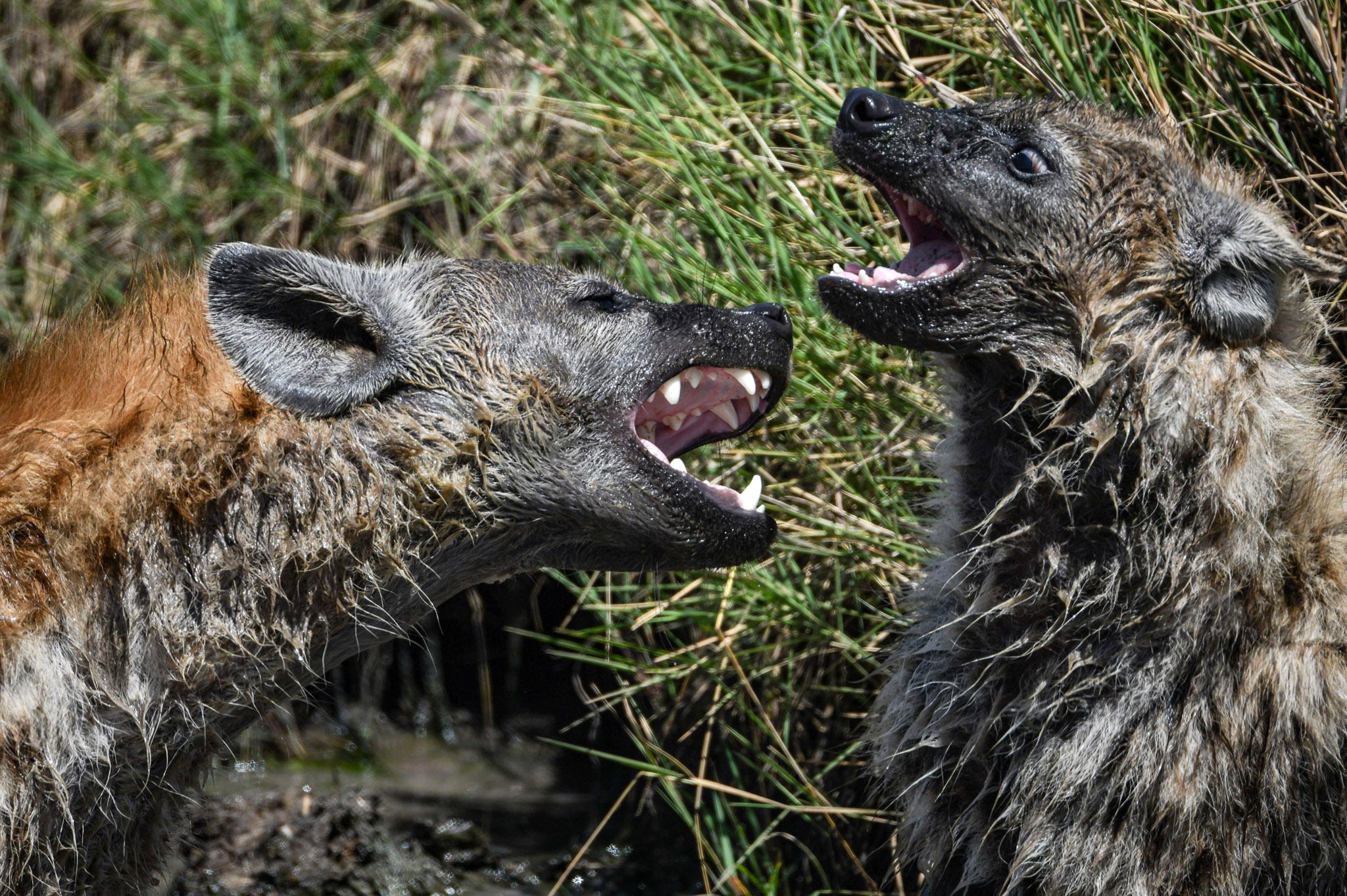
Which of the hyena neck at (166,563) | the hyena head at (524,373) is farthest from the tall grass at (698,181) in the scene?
the hyena neck at (166,563)

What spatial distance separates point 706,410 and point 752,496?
0.74ft

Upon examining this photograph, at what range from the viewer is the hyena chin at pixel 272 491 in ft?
8.29

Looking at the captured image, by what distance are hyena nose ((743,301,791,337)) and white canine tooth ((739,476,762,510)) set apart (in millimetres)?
330

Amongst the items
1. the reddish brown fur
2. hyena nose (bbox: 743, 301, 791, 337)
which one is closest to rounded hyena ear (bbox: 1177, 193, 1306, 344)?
hyena nose (bbox: 743, 301, 791, 337)

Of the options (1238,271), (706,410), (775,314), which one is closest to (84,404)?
(706,410)

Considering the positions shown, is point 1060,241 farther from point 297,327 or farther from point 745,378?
point 297,327

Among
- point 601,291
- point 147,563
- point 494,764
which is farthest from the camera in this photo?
point 494,764

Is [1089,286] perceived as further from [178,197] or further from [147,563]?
[178,197]

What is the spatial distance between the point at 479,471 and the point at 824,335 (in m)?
1.31

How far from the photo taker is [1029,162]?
3.00 metres

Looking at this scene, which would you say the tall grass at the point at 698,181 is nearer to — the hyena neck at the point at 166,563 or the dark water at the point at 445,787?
the dark water at the point at 445,787

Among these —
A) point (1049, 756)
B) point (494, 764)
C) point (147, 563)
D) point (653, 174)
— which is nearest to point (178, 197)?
point (653, 174)

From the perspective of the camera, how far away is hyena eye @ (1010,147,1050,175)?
298 centimetres

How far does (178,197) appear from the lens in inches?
188
